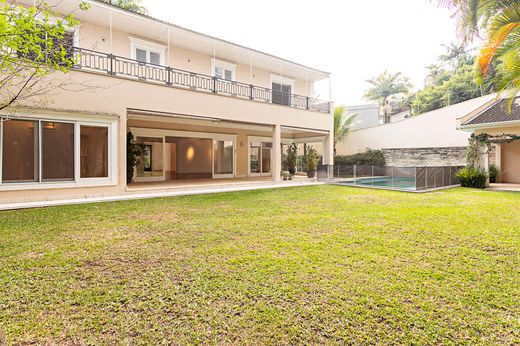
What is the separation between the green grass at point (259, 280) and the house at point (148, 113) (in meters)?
3.06

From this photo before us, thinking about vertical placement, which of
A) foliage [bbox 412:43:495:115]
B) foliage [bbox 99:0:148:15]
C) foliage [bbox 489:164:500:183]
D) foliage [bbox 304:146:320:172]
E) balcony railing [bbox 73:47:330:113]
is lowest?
foliage [bbox 489:164:500:183]

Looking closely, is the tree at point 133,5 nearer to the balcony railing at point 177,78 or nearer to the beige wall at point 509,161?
the balcony railing at point 177,78

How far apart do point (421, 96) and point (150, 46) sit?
32.9 metres

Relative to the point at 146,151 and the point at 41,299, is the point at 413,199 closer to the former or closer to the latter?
the point at 41,299

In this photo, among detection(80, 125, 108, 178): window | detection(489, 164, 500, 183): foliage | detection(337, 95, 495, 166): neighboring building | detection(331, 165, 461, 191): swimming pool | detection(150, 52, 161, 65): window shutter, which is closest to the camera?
detection(80, 125, 108, 178): window

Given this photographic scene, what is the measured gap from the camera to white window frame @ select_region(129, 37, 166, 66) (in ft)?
40.8

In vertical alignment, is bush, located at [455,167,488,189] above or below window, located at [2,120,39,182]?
below

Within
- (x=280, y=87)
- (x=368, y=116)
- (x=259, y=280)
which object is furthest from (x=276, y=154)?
(x=368, y=116)

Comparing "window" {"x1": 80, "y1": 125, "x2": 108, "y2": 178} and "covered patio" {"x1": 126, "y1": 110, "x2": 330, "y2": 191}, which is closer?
"window" {"x1": 80, "y1": 125, "x2": 108, "y2": 178}

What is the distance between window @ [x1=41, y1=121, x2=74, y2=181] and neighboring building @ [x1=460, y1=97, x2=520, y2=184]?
60.4 feet

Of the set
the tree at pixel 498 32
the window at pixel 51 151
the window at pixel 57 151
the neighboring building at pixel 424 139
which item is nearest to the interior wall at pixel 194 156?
the window at pixel 51 151

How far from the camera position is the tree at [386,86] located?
41062mm

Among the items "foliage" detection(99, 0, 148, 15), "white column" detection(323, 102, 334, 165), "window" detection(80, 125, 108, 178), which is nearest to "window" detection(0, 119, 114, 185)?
"window" detection(80, 125, 108, 178)

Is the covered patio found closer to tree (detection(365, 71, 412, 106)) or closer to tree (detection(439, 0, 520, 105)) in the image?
tree (detection(439, 0, 520, 105))
